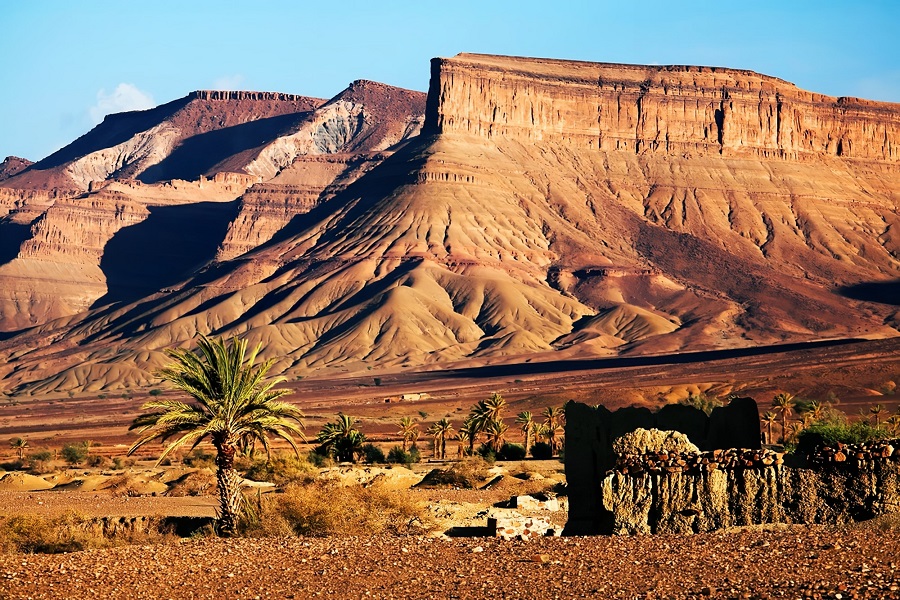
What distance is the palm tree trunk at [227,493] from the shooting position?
25719 millimetres

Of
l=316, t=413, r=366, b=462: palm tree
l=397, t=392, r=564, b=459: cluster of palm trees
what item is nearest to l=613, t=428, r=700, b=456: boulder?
l=316, t=413, r=366, b=462: palm tree

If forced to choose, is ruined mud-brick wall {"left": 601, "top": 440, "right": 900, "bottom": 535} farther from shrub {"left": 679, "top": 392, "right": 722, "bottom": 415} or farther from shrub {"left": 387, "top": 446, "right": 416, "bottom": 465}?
shrub {"left": 679, "top": 392, "right": 722, "bottom": 415}

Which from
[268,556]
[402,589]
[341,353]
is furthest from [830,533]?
[341,353]

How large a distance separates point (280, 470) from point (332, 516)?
1854 cm

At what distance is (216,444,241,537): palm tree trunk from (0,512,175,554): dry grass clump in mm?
1594

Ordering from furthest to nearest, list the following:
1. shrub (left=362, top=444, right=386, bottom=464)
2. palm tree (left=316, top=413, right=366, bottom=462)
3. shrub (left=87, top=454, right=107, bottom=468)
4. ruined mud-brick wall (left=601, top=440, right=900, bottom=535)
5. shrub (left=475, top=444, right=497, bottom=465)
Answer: shrub (left=87, top=454, right=107, bottom=468) < shrub (left=362, top=444, right=386, bottom=464) < palm tree (left=316, top=413, right=366, bottom=462) < shrub (left=475, top=444, right=497, bottom=465) < ruined mud-brick wall (left=601, top=440, right=900, bottom=535)

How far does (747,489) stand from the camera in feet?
67.1

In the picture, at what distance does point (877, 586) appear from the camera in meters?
15.1

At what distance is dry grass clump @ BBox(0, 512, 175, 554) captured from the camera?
1002 inches

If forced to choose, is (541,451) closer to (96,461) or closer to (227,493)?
(96,461)

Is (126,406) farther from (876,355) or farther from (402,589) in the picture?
(402,589)

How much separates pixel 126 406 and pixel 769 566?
449 feet

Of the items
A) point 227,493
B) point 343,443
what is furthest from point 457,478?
point 343,443

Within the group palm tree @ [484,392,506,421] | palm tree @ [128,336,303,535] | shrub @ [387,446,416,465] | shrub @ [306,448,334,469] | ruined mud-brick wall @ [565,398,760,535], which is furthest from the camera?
palm tree @ [484,392,506,421]
